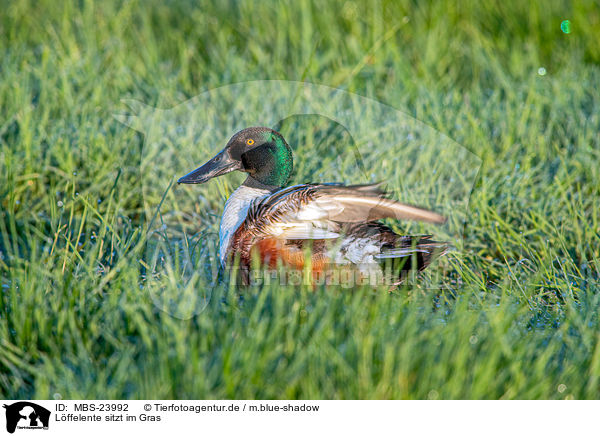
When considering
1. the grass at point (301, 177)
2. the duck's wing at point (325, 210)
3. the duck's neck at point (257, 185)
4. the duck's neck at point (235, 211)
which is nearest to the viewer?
the grass at point (301, 177)

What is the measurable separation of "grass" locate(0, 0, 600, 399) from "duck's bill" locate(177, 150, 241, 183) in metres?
0.19

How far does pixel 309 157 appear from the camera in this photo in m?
2.78

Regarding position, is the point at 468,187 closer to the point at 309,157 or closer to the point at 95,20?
the point at 309,157

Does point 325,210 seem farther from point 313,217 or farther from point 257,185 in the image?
point 257,185

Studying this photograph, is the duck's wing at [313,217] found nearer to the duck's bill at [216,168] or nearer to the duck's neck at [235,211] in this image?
the duck's neck at [235,211]

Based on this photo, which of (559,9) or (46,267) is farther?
(559,9)

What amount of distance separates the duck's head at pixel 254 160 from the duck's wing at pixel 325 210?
0.68 ft

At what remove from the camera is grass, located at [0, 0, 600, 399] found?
1.91 m

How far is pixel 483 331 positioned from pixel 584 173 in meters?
1.39

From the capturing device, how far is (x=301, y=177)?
8.66 ft

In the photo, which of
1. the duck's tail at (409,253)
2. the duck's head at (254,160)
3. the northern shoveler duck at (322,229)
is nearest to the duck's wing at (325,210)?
the northern shoveler duck at (322,229)

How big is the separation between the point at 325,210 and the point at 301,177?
61 cm

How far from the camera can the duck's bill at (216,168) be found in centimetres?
230

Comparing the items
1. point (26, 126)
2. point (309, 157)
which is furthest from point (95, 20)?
point (309, 157)
